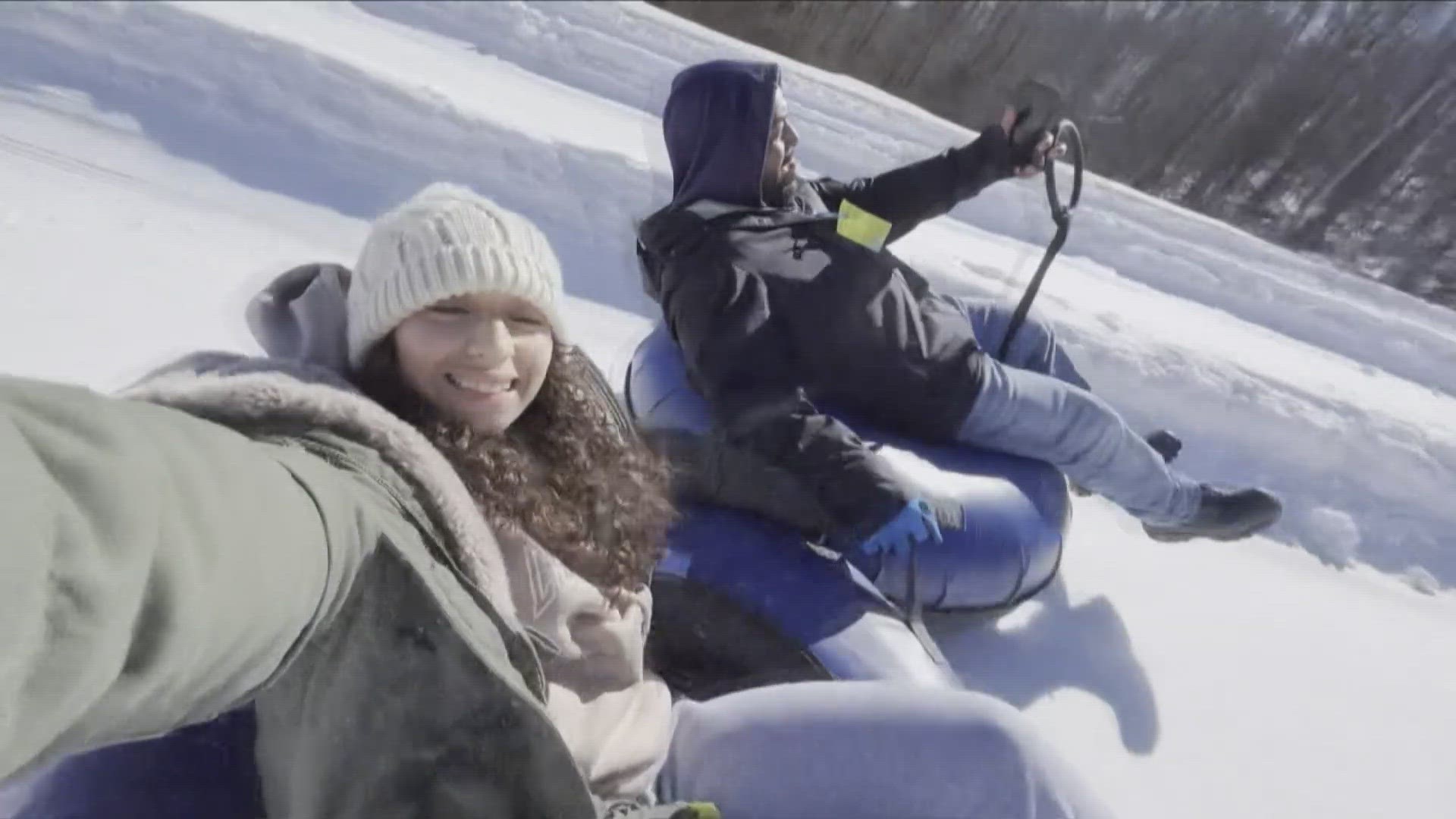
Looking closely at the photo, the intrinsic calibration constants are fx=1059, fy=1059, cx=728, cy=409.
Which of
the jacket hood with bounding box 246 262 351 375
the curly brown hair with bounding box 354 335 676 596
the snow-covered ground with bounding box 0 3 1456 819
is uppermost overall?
the jacket hood with bounding box 246 262 351 375

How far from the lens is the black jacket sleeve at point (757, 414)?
1729mm

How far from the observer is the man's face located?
207 cm

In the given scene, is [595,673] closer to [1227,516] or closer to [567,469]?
[567,469]

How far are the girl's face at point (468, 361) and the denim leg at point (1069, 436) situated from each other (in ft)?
3.72

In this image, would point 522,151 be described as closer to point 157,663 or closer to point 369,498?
point 369,498

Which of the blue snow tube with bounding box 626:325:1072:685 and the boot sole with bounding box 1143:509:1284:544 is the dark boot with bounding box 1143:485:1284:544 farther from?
the blue snow tube with bounding box 626:325:1072:685

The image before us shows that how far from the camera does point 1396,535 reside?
8.45 feet

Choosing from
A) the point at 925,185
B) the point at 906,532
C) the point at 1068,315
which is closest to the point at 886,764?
the point at 906,532

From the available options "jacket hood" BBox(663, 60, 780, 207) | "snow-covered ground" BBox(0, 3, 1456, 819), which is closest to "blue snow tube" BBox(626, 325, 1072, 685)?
"snow-covered ground" BBox(0, 3, 1456, 819)

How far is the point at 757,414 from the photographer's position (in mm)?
1800

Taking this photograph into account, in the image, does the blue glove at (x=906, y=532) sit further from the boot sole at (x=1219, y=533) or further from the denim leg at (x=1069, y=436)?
the boot sole at (x=1219, y=533)

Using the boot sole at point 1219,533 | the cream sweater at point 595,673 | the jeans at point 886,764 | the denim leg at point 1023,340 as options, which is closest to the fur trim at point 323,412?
the cream sweater at point 595,673

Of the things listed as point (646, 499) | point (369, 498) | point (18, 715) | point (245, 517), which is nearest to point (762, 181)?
point (646, 499)

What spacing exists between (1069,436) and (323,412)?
1.60 metres
